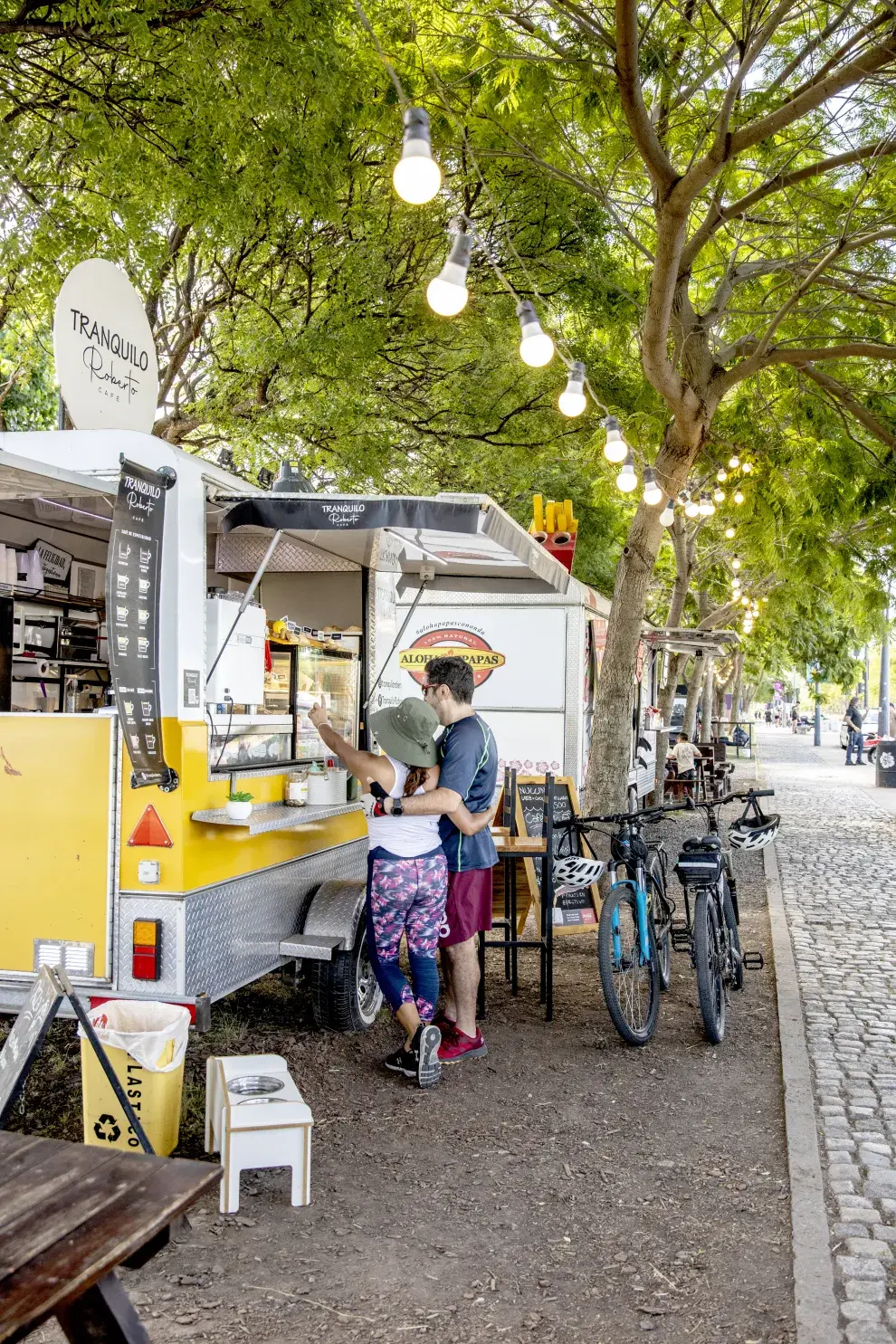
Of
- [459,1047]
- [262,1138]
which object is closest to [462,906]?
[459,1047]

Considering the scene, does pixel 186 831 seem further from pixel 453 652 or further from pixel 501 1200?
pixel 453 652

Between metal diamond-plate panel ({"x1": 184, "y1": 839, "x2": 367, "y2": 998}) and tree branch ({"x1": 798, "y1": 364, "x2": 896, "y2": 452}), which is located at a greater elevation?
tree branch ({"x1": 798, "y1": 364, "x2": 896, "y2": 452})

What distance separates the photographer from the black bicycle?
558 centimetres

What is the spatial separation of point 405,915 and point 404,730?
0.85m

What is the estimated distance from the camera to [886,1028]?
6141mm

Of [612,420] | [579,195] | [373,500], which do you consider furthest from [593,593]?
[373,500]

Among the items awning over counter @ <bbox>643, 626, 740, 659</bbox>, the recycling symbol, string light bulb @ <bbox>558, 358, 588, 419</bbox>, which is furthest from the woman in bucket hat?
awning over counter @ <bbox>643, 626, 740, 659</bbox>

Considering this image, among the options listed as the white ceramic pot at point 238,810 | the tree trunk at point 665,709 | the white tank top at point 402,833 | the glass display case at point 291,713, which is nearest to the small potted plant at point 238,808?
the white ceramic pot at point 238,810

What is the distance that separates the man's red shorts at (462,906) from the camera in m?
5.45

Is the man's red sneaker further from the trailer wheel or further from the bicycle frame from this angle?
the bicycle frame

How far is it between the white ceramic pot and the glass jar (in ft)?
2.97

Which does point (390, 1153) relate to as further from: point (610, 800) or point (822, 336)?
point (822, 336)

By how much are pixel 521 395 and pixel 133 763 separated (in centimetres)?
839

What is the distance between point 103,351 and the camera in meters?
4.80
